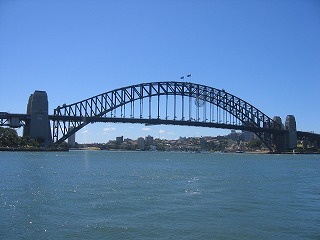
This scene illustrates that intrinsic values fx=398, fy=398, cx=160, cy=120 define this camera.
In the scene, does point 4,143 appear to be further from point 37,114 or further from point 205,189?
point 205,189

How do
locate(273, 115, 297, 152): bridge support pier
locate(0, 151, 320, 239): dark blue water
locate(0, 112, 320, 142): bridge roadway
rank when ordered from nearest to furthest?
locate(0, 151, 320, 239): dark blue water → locate(0, 112, 320, 142): bridge roadway → locate(273, 115, 297, 152): bridge support pier

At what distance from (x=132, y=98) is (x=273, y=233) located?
9770 centimetres

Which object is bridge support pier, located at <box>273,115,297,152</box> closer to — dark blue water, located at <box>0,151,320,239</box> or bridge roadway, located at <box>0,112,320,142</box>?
bridge roadway, located at <box>0,112,320,142</box>

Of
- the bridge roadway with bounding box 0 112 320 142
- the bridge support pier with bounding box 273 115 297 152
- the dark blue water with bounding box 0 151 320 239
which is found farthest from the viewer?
the bridge support pier with bounding box 273 115 297 152

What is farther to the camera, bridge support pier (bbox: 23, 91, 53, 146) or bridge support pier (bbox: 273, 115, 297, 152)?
bridge support pier (bbox: 273, 115, 297, 152)

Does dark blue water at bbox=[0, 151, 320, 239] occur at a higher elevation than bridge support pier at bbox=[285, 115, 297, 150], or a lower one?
lower

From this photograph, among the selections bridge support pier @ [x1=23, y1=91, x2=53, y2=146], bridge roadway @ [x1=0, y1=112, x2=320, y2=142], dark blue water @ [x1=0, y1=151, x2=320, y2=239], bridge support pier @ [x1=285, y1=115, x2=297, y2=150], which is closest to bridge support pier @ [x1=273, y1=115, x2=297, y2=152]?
bridge support pier @ [x1=285, y1=115, x2=297, y2=150]

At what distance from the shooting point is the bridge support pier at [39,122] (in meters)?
91.5

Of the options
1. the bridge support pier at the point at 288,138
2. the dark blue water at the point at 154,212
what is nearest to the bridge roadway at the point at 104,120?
the bridge support pier at the point at 288,138

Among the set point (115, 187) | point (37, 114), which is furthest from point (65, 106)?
point (115, 187)

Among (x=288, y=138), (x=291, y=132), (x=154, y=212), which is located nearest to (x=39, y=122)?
(x=288, y=138)

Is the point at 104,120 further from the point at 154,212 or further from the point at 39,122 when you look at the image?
the point at 154,212

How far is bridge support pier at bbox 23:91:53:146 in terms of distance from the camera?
9150 cm

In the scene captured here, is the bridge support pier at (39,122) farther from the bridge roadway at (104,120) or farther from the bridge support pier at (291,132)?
the bridge support pier at (291,132)
